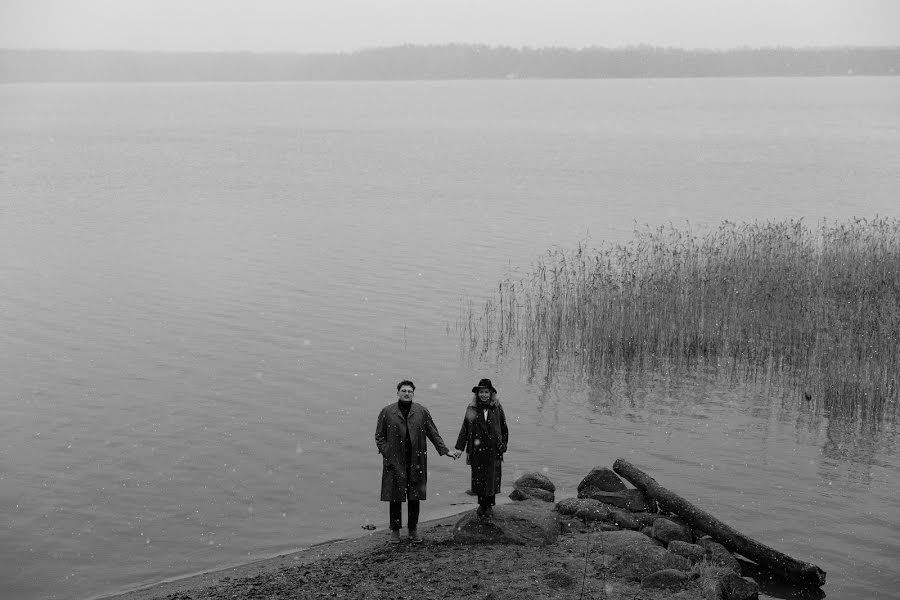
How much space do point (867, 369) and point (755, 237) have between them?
8.02 m

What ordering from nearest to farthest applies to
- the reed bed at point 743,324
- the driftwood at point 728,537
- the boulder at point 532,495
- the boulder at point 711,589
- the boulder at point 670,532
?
the boulder at point 711,589
the driftwood at point 728,537
the boulder at point 670,532
the boulder at point 532,495
the reed bed at point 743,324

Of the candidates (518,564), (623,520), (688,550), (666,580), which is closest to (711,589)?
(666,580)

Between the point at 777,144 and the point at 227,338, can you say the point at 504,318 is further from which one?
the point at 777,144

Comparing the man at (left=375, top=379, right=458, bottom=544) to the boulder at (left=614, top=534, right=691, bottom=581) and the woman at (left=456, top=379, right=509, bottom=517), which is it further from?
the boulder at (left=614, top=534, right=691, bottom=581)

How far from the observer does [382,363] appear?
24859 millimetres

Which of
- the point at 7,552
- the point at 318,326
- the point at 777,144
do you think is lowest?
the point at 7,552

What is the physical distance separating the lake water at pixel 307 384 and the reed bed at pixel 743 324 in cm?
113

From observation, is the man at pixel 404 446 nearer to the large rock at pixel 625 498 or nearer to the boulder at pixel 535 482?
the large rock at pixel 625 498

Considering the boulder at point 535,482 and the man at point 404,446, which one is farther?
the boulder at point 535,482

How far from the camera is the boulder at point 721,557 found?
43.2 feet

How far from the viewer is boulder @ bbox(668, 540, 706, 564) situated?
13.1 metres

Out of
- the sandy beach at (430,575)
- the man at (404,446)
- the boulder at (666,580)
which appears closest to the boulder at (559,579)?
the sandy beach at (430,575)

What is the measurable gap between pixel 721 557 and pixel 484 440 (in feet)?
11.3

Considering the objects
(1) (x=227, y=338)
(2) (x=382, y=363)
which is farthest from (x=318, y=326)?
(2) (x=382, y=363)
